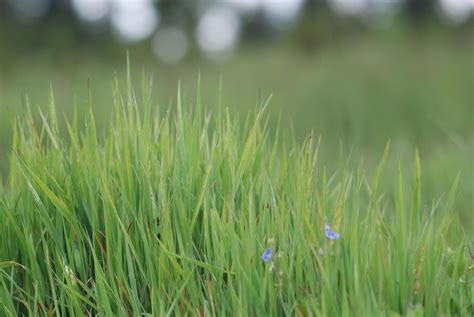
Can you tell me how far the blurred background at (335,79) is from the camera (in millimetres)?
5699

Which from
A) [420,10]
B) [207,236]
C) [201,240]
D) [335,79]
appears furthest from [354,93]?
[420,10]

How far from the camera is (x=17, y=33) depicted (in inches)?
782

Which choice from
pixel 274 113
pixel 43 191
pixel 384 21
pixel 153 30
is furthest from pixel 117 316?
pixel 153 30

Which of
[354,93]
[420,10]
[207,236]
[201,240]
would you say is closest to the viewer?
[207,236]

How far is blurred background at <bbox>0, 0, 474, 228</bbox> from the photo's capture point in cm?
570

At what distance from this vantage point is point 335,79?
348 inches

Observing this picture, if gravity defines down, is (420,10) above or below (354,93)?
above

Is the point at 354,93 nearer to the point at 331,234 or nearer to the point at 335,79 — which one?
the point at 335,79

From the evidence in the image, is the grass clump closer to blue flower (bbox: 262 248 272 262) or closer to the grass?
blue flower (bbox: 262 248 272 262)

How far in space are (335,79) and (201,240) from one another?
283 inches

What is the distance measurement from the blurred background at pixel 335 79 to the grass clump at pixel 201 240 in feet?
0.70

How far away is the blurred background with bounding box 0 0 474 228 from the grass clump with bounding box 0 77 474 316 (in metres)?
0.21

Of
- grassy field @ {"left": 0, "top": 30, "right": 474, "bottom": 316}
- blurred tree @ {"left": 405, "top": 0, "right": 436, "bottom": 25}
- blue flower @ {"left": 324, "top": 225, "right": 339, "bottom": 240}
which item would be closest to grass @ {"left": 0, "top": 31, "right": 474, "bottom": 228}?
grassy field @ {"left": 0, "top": 30, "right": 474, "bottom": 316}

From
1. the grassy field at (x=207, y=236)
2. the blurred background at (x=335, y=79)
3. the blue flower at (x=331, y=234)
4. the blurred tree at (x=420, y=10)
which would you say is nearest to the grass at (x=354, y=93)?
the blurred background at (x=335, y=79)
